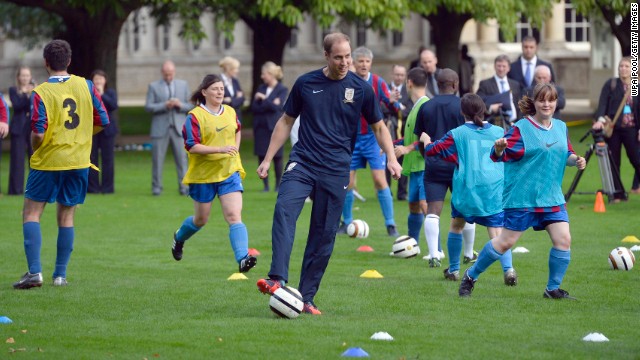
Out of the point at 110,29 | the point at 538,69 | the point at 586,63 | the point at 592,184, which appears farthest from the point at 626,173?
the point at 586,63

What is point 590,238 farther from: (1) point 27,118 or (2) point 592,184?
(1) point 27,118

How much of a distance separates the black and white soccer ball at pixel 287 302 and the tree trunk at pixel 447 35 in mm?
25911

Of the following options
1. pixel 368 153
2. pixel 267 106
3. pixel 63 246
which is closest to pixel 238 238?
pixel 63 246

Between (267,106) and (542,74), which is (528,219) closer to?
(542,74)

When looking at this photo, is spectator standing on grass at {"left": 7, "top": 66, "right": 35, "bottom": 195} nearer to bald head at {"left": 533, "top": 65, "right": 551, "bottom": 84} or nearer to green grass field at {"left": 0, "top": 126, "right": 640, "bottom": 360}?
green grass field at {"left": 0, "top": 126, "right": 640, "bottom": 360}

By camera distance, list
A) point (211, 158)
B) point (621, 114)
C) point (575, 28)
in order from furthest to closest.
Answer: point (575, 28) → point (621, 114) → point (211, 158)

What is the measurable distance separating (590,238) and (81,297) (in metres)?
6.32

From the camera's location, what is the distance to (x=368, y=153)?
48.1 feet

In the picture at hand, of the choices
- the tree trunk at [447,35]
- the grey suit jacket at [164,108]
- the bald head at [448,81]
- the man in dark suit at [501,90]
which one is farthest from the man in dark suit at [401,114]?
the tree trunk at [447,35]

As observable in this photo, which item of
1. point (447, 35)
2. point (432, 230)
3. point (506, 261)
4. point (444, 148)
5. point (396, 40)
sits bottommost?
point (506, 261)

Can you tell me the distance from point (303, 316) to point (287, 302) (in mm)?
288

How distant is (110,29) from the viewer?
96.4 ft

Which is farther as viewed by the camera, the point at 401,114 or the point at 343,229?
the point at 401,114

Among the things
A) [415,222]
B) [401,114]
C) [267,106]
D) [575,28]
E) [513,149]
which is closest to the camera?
[513,149]
